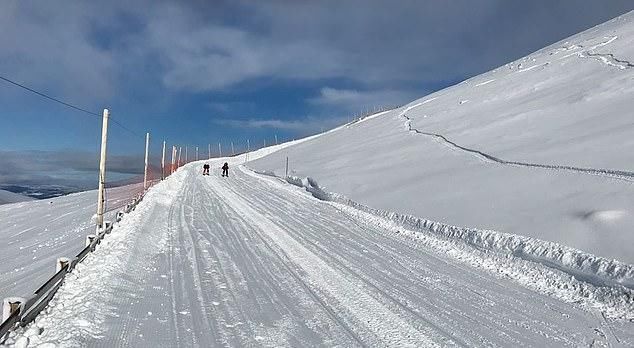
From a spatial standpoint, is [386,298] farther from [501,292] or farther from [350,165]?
[350,165]

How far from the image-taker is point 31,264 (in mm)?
16422

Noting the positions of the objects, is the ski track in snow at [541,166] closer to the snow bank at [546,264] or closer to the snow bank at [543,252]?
the snow bank at [543,252]

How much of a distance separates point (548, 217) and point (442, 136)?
77.8 ft

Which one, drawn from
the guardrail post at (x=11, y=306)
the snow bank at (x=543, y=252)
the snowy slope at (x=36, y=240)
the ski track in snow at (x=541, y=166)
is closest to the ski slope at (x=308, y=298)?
the guardrail post at (x=11, y=306)

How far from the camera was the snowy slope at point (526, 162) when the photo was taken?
1278 centimetres

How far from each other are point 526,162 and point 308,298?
1605 cm

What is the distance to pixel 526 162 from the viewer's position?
20.8 metres

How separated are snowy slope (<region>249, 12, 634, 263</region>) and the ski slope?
2689mm

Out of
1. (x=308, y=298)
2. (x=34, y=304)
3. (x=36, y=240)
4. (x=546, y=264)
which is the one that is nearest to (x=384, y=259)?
(x=546, y=264)

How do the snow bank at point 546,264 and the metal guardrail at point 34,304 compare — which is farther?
the snow bank at point 546,264

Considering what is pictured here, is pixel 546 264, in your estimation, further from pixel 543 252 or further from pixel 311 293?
pixel 311 293

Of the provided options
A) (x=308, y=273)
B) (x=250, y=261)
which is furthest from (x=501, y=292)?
(x=250, y=261)

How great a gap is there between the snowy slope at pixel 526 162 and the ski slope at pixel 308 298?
2.69 meters

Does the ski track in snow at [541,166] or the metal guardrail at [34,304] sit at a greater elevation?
the ski track in snow at [541,166]
